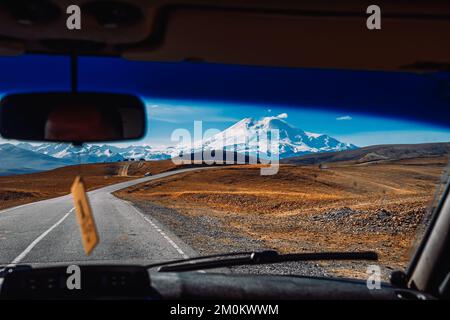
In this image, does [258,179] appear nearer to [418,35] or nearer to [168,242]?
[168,242]

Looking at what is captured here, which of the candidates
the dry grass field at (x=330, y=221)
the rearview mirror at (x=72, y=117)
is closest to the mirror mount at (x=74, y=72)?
the rearview mirror at (x=72, y=117)

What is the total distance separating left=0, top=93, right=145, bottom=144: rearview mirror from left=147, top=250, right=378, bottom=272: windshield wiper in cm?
116

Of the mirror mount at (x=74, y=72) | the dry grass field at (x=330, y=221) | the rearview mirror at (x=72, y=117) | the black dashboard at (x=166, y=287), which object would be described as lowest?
the dry grass field at (x=330, y=221)

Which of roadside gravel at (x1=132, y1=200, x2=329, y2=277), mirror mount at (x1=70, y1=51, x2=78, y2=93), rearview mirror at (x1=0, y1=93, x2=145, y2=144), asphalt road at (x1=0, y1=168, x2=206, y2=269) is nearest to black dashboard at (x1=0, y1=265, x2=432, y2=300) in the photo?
rearview mirror at (x1=0, y1=93, x2=145, y2=144)

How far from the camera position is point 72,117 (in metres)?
2.79

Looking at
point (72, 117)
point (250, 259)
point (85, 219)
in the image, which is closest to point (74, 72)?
point (72, 117)

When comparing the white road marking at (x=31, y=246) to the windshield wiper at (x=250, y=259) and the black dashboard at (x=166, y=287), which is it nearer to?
the windshield wiper at (x=250, y=259)

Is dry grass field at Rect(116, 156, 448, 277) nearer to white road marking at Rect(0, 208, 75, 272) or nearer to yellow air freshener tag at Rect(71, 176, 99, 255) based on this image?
yellow air freshener tag at Rect(71, 176, 99, 255)

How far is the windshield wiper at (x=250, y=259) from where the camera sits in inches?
147

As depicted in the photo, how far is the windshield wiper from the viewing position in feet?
12.3

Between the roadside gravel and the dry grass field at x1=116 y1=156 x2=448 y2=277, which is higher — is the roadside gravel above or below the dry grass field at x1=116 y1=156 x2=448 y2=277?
above

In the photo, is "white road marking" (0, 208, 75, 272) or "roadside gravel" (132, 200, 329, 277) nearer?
"roadside gravel" (132, 200, 329, 277)

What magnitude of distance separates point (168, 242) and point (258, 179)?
65359 millimetres

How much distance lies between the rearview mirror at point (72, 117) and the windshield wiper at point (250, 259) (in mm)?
1161
